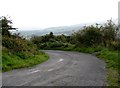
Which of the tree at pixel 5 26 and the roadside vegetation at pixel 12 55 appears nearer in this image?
the roadside vegetation at pixel 12 55

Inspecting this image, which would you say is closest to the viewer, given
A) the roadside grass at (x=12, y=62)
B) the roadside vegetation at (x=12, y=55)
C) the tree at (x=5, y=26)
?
the roadside grass at (x=12, y=62)

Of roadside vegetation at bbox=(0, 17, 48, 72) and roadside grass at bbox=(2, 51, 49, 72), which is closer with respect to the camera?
roadside grass at bbox=(2, 51, 49, 72)

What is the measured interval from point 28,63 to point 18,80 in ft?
25.8

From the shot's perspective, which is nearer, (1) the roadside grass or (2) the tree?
(1) the roadside grass

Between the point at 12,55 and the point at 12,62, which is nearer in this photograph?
the point at 12,62

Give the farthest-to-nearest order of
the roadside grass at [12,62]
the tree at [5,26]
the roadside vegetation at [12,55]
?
the tree at [5,26] < the roadside vegetation at [12,55] < the roadside grass at [12,62]

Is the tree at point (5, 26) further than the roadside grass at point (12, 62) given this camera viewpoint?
Yes

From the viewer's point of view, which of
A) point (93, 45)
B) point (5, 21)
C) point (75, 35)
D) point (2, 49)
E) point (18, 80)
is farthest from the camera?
point (75, 35)

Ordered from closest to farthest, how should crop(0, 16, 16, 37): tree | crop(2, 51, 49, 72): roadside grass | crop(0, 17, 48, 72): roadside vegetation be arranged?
crop(2, 51, 49, 72): roadside grass → crop(0, 17, 48, 72): roadside vegetation → crop(0, 16, 16, 37): tree

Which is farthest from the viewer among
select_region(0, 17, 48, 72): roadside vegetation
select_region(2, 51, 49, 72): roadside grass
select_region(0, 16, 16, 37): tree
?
select_region(0, 16, 16, 37): tree

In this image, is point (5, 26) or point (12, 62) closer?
point (12, 62)

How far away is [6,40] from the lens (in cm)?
2564

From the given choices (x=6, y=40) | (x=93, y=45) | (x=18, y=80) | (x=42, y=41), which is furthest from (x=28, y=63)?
(x=42, y=41)

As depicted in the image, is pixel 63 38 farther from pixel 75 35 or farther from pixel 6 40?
pixel 6 40
